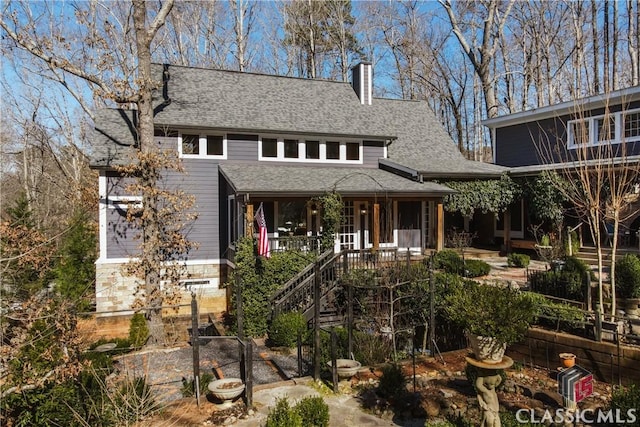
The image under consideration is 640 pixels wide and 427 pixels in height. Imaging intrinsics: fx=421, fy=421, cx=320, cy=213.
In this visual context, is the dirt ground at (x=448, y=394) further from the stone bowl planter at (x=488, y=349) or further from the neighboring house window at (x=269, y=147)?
the neighboring house window at (x=269, y=147)

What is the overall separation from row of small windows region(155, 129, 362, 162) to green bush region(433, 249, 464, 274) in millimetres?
5388

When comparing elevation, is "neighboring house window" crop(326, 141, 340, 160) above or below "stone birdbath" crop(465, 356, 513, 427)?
above

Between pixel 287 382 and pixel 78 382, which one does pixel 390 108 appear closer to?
pixel 287 382

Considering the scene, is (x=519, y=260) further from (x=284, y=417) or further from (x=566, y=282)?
(x=284, y=417)

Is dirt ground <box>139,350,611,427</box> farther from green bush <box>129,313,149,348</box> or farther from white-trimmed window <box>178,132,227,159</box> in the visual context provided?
white-trimmed window <box>178,132,227,159</box>

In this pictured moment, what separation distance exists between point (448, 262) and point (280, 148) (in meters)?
7.52

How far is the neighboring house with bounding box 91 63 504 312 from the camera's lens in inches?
547

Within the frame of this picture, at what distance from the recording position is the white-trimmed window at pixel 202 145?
49.0ft

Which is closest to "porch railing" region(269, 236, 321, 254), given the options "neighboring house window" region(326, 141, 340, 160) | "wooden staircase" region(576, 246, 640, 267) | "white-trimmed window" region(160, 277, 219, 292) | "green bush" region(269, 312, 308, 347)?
"white-trimmed window" region(160, 277, 219, 292)

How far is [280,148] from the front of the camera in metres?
16.3

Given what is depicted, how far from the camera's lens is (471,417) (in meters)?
6.27

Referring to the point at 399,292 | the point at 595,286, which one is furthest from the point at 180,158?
the point at 595,286

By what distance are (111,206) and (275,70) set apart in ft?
65.3

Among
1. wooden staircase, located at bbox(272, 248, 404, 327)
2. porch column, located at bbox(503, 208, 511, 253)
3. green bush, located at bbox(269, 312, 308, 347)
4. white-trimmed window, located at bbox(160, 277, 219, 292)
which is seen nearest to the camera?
green bush, located at bbox(269, 312, 308, 347)
